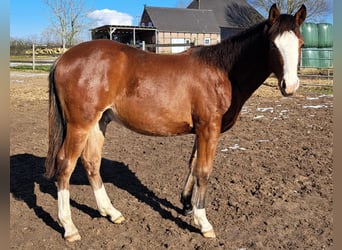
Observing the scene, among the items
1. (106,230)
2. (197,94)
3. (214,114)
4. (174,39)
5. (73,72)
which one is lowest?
(106,230)

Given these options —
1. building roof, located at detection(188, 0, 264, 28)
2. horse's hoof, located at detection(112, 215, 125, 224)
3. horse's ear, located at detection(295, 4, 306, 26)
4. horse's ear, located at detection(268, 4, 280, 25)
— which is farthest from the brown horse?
building roof, located at detection(188, 0, 264, 28)

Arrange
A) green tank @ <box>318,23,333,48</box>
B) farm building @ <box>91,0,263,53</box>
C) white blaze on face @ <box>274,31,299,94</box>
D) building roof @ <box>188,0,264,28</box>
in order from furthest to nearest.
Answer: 1. building roof @ <box>188,0,264,28</box>
2. farm building @ <box>91,0,263,53</box>
3. green tank @ <box>318,23,333,48</box>
4. white blaze on face @ <box>274,31,299,94</box>

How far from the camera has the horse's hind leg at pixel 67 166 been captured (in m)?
3.13

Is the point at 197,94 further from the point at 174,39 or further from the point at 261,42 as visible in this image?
the point at 174,39

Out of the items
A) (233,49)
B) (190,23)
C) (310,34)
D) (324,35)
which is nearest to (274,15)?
(233,49)

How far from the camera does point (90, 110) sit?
3.10 metres

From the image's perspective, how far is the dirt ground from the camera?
3125 millimetres

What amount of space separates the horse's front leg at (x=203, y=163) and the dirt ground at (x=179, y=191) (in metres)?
0.14

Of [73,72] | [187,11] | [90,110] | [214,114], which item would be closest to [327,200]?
[214,114]

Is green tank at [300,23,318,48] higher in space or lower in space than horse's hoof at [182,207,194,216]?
higher

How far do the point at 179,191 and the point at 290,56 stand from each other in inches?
90.4

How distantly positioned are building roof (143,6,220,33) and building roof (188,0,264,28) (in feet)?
9.67

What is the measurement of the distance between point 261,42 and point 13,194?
11.3 feet

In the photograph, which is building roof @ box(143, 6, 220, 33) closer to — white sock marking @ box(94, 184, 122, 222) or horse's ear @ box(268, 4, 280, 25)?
white sock marking @ box(94, 184, 122, 222)
